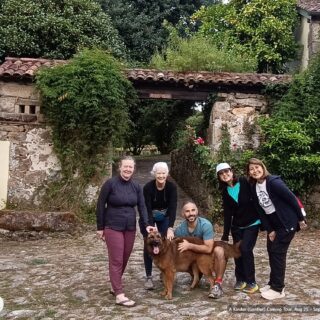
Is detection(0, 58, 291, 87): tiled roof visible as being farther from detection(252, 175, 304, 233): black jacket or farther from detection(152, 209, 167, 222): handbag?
detection(252, 175, 304, 233): black jacket

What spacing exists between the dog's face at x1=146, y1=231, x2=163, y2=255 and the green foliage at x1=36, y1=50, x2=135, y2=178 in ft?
17.2

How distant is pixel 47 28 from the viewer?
14453mm

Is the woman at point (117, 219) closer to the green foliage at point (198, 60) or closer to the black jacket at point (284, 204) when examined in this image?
the black jacket at point (284, 204)

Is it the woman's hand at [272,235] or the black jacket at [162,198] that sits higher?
the black jacket at [162,198]

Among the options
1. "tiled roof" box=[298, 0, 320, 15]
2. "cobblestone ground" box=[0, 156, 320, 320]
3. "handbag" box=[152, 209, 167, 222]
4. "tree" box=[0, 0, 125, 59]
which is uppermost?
"tiled roof" box=[298, 0, 320, 15]

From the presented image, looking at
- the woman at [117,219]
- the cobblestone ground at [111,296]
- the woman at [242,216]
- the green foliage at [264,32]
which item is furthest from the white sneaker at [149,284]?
the green foliage at [264,32]

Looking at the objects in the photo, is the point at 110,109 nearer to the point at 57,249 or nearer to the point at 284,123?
the point at 57,249

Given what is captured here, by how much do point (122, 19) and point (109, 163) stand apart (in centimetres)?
1047

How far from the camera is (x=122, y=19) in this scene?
18.9 meters

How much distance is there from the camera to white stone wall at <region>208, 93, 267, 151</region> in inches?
428

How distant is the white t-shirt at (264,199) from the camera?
4.88 meters

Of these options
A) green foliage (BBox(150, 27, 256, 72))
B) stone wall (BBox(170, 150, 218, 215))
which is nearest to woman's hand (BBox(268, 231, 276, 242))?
stone wall (BBox(170, 150, 218, 215))

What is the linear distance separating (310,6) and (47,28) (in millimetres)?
8698

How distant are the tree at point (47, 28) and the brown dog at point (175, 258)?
1088 cm
